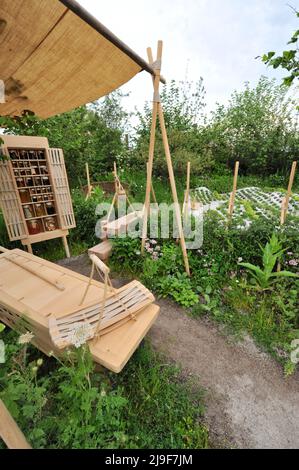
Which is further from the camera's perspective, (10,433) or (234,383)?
(234,383)

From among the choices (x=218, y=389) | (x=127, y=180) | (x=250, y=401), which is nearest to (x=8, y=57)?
(x=218, y=389)

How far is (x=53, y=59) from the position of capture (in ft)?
6.59

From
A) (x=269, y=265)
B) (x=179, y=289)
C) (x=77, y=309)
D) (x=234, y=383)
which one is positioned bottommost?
(x=234, y=383)

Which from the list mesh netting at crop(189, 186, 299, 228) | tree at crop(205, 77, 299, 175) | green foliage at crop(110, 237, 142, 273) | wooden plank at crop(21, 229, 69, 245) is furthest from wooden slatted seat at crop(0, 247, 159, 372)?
tree at crop(205, 77, 299, 175)

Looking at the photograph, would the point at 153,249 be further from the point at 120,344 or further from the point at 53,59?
the point at 53,59

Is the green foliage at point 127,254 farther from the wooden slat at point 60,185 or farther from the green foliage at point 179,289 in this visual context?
the wooden slat at point 60,185

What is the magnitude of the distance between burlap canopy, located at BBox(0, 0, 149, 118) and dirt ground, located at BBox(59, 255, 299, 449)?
8.81ft

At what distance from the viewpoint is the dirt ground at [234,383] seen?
5.18 ft

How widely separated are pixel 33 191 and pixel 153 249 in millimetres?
2147

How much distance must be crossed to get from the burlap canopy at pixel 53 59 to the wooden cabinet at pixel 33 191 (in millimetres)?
700

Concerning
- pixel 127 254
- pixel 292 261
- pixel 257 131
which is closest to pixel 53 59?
pixel 127 254

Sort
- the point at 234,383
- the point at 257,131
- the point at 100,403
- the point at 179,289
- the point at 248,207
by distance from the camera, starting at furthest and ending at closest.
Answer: the point at 257,131 → the point at 248,207 → the point at 179,289 → the point at 234,383 → the point at 100,403

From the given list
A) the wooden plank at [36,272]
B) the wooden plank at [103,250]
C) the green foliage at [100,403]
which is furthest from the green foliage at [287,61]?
the wooden plank at [103,250]

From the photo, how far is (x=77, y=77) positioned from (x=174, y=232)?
90.5 inches
